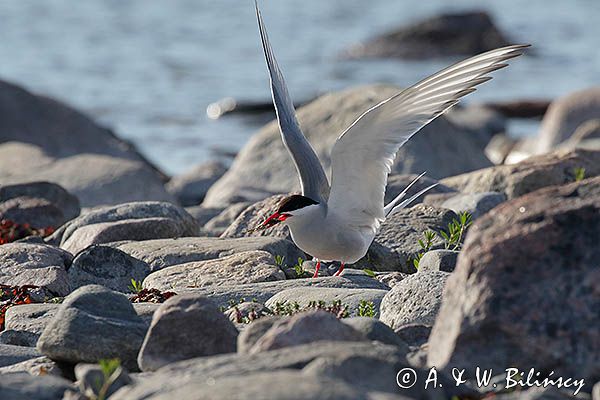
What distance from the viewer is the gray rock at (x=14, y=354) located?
17.5ft

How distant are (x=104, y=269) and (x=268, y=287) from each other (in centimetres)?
121

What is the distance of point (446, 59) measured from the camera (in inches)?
987

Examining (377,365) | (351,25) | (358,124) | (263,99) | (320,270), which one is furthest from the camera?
(351,25)

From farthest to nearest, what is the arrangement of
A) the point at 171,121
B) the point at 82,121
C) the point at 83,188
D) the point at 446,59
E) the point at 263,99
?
1. the point at 446,59
2. the point at 263,99
3. the point at 171,121
4. the point at 82,121
5. the point at 83,188

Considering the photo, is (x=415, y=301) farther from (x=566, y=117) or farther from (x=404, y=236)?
(x=566, y=117)

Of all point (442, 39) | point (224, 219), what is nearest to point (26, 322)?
point (224, 219)

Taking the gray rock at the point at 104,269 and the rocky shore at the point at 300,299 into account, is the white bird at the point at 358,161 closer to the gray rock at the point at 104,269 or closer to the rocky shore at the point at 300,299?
the rocky shore at the point at 300,299

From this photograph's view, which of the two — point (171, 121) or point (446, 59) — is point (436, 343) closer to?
point (171, 121)

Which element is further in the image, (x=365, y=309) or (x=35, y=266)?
(x=35, y=266)

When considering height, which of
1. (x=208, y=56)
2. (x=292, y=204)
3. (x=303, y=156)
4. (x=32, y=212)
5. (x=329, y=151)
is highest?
(x=303, y=156)

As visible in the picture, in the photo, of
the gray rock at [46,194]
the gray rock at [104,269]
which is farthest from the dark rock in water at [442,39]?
the gray rock at [104,269]

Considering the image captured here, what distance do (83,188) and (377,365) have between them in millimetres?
7759

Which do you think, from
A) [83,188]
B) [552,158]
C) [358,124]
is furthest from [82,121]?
[358,124]

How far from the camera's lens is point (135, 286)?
6594mm
